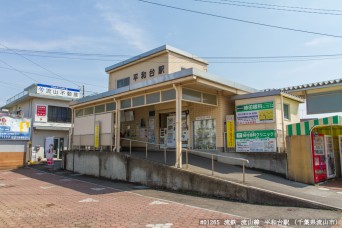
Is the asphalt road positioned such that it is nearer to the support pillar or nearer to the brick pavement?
the brick pavement

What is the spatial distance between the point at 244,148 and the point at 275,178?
2.47 meters

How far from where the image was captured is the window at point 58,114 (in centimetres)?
2832

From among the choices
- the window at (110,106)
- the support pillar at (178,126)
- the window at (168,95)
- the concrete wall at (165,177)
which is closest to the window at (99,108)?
the window at (110,106)

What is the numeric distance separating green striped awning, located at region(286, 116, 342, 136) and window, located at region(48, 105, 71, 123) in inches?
929

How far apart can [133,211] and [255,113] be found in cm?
813

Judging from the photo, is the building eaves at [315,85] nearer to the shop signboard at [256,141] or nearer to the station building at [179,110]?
the station building at [179,110]

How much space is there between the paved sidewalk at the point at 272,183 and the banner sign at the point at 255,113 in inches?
95.9

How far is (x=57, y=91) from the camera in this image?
2925 cm

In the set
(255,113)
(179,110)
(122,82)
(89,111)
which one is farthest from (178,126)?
(122,82)

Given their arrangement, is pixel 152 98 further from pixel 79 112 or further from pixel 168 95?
pixel 79 112

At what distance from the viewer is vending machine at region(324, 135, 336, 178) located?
12227 mm

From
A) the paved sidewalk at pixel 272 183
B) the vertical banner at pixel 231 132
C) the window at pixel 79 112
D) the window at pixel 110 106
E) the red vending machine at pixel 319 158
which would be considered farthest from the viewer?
the window at pixel 79 112

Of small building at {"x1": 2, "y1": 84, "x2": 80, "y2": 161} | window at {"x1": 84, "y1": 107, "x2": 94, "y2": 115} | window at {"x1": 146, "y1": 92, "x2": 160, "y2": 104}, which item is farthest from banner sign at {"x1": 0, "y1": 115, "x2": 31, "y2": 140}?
window at {"x1": 146, "y1": 92, "x2": 160, "y2": 104}

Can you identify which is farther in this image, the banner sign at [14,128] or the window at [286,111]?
the banner sign at [14,128]
